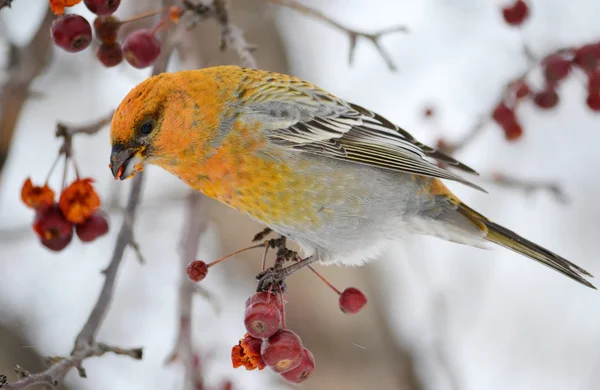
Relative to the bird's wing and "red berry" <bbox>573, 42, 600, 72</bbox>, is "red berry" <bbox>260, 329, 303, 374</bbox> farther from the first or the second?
"red berry" <bbox>573, 42, 600, 72</bbox>

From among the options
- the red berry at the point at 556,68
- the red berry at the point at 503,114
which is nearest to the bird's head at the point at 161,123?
the red berry at the point at 503,114

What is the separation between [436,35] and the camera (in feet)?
21.3

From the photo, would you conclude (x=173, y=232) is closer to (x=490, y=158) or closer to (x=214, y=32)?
(x=214, y=32)

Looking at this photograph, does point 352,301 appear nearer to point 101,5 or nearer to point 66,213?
point 66,213

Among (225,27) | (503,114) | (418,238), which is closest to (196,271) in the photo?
(225,27)

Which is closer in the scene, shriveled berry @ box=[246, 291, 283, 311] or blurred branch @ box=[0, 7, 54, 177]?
shriveled berry @ box=[246, 291, 283, 311]

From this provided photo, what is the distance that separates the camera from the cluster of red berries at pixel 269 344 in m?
1.91

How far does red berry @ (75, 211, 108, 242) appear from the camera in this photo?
92.0 inches

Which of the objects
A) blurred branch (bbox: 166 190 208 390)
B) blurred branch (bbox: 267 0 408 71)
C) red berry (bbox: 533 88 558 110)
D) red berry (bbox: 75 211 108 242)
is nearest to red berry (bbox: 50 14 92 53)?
red berry (bbox: 75 211 108 242)

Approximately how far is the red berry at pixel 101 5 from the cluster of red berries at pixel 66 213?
60 centimetres

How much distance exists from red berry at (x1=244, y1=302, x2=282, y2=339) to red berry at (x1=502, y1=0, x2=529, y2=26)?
6.66 feet

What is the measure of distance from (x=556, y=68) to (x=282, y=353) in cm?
196

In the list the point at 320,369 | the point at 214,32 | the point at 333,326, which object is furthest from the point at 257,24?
the point at 320,369

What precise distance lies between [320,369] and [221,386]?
118cm
